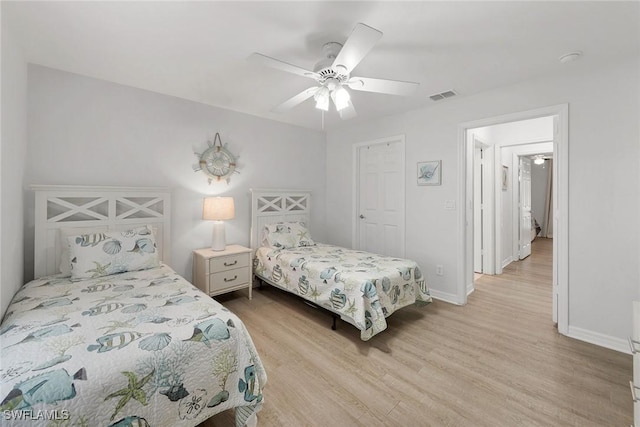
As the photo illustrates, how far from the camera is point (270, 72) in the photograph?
2441mm

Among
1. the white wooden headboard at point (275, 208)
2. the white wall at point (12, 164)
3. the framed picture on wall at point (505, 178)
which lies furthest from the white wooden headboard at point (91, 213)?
the framed picture on wall at point (505, 178)

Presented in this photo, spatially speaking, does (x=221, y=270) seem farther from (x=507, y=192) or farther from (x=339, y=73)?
(x=507, y=192)

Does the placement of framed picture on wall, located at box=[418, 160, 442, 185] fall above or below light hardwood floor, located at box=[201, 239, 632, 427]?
above

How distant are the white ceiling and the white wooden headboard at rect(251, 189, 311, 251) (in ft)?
5.09

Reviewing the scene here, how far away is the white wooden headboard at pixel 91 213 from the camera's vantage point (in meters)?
2.27

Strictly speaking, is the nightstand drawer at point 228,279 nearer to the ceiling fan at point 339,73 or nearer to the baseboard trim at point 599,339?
the ceiling fan at point 339,73

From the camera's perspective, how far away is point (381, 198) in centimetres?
396

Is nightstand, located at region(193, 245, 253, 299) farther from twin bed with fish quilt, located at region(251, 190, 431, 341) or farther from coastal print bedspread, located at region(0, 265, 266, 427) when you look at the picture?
coastal print bedspread, located at region(0, 265, 266, 427)

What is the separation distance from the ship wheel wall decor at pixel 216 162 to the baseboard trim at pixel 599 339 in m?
4.03

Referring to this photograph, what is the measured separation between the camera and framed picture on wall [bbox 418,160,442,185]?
3285 mm

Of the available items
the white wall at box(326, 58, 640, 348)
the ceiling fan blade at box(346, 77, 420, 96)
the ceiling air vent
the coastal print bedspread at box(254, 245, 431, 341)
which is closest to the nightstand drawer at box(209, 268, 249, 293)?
the coastal print bedspread at box(254, 245, 431, 341)

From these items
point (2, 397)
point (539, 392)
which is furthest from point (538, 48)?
point (2, 397)

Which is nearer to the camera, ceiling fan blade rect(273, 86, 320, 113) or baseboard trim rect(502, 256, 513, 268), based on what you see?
ceiling fan blade rect(273, 86, 320, 113)

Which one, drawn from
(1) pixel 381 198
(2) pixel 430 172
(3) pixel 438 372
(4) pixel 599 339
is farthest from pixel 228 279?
(4) pixel 599 339
